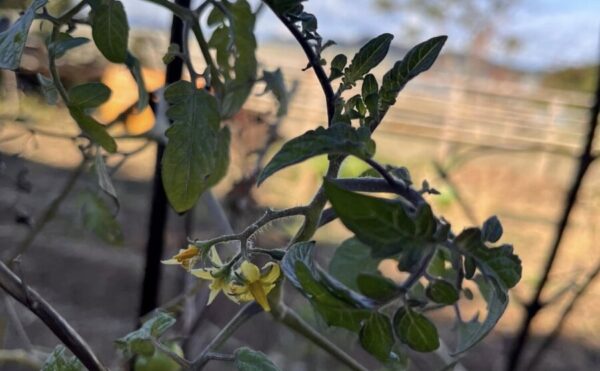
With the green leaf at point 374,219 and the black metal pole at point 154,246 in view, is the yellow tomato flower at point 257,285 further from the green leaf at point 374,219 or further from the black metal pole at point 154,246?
the black metal pole at point 154,246

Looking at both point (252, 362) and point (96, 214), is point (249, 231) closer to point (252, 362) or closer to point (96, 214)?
point (252, 362)

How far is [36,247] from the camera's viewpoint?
230 cm

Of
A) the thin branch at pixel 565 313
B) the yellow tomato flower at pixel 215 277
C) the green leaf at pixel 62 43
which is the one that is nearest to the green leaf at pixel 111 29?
the green leaf at pixel 62 43

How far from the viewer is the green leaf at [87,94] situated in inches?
10.6

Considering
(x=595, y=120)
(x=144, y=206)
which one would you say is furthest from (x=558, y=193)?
(x=595, y=120)

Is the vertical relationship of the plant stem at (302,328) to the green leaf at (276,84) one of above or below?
below

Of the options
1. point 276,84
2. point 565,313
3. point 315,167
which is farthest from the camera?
point 315,167

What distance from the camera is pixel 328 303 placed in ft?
0.54

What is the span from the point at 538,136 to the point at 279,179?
8.48 ft

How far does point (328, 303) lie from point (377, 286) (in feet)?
0.04

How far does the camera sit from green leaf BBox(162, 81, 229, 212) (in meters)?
0.27

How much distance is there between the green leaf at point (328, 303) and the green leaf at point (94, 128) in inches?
5.7

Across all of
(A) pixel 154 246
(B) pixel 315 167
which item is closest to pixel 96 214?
(A) pixel 154 246

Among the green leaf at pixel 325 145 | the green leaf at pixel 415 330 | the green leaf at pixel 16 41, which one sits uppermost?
the green leaf at pixel 16 41
